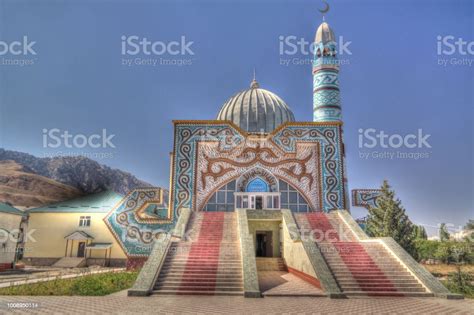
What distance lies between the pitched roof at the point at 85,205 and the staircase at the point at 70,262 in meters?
3.34

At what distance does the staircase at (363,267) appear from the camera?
36.0 ft

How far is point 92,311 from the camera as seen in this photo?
7.60 m

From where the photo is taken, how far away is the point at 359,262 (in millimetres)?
12922

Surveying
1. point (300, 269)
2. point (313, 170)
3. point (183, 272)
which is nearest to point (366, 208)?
point (313, 170)

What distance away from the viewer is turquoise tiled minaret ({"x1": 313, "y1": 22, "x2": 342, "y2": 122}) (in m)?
28.6

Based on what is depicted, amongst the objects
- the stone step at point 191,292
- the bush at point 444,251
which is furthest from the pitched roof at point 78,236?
the bush at point 444,251

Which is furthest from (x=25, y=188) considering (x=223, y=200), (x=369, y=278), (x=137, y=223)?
(x=369, y=278)

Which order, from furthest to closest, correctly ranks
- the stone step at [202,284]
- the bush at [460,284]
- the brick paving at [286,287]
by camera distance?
the bush at [460,284]
the stone step at [202,284]
the brick paving at [286,287]

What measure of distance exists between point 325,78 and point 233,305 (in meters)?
24.7

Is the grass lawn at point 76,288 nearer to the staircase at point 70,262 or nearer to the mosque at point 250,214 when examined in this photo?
the mosque at point 250,214

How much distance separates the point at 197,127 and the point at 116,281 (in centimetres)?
1203

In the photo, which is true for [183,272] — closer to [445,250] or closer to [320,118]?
[320,118]

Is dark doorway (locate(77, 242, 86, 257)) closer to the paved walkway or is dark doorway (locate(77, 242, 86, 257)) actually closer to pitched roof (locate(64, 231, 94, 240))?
pitched roof (locate(64, 231, 94, 240))

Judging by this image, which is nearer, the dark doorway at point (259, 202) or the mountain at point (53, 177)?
the dark doorway at point (259, 202)
